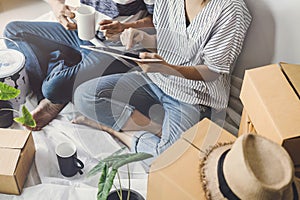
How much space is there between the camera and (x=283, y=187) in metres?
0.79

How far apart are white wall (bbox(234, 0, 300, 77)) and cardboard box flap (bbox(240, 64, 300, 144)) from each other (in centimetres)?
17

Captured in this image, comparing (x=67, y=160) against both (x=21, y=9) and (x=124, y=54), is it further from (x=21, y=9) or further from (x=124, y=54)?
(x=21, y=9)

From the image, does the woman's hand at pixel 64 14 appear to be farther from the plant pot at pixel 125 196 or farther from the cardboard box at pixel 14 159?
the plant pot at pixel 125 196

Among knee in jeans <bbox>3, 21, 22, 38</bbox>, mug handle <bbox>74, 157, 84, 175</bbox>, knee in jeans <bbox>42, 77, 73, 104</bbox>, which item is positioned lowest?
mug handle <bbox>74, 157, 84, 175</bbox>

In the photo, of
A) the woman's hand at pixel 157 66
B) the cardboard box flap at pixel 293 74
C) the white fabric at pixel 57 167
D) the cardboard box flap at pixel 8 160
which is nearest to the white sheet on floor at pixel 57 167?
the white fabric at pixel 57 167

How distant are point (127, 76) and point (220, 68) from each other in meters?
0.34

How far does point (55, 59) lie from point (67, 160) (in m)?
0.51

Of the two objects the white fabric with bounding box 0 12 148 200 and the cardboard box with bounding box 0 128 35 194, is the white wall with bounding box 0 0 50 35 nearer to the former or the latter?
the white fabric with bounding box 0 12 148 200

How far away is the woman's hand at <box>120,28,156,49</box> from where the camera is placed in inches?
53.6

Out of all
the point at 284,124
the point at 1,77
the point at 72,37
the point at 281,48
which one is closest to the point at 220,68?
the point at 281,48

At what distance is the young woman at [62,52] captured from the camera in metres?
1.49

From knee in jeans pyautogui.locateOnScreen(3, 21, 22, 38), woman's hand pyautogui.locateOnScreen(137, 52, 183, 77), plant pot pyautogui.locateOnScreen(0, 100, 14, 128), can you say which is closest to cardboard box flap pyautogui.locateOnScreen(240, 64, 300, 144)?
woman's hand pyautogui.locateOnScreen(137, 52, 183, 77)

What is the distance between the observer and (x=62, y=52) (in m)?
1.65

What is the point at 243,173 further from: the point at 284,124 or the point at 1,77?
the point at 1,77
